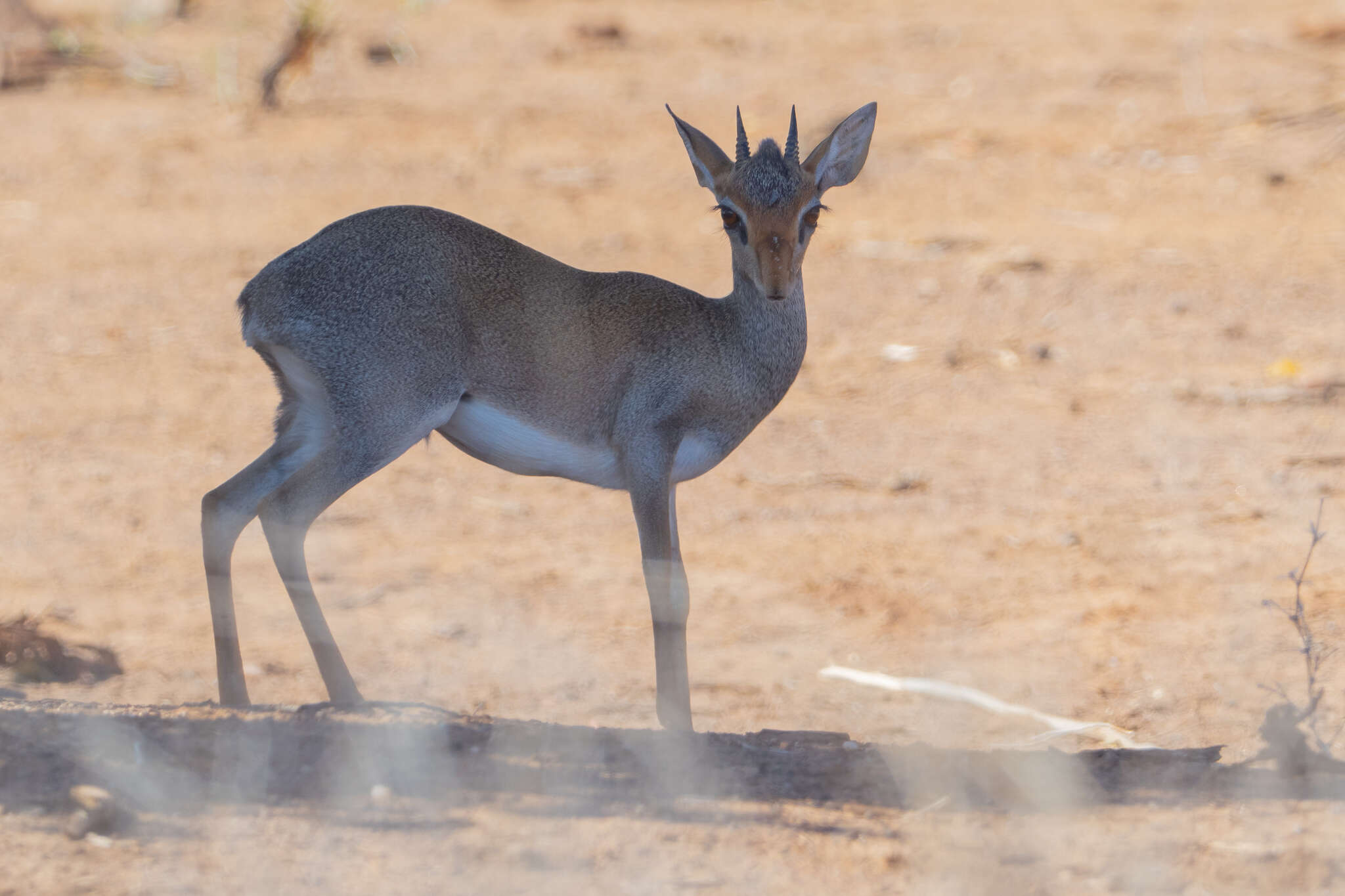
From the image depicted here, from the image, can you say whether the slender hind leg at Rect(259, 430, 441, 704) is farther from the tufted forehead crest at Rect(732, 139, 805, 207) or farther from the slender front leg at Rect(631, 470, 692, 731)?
the tufted forehead crest at Rect(732, 139, 805, 207)

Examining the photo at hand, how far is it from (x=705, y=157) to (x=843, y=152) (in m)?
0.53

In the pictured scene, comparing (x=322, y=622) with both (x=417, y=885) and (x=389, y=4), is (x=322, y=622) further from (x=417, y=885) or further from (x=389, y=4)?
(x=389, y=4)

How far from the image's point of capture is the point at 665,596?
5188mm

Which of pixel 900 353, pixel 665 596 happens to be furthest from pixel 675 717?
pixel 900 353

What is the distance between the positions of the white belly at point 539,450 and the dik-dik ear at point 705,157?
92 centimetres

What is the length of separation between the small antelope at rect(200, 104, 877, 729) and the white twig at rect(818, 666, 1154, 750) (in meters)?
1.03

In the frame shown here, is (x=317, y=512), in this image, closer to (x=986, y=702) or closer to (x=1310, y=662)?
(x=986, y=702)

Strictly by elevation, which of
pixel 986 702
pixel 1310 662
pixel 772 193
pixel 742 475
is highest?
pixel 772 193

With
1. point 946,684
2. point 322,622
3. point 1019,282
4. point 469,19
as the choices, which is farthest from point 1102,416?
point 469,19

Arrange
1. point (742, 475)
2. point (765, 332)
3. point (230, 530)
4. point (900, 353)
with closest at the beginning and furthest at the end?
point (230, 530)
point (765, 332)
point (742, 475)
point (900, 353)

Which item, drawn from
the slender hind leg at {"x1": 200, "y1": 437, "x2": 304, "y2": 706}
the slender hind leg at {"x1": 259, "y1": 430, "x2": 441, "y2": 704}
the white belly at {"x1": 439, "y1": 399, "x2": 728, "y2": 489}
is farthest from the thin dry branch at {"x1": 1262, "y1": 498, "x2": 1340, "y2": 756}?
the slender hind leg at {"x1": 200, "y1": 437, "x2": 304, "y2": 706}

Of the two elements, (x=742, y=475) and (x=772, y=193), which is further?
(x=742, y=475)

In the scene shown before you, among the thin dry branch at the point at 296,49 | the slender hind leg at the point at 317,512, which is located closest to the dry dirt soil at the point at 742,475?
the thin dry branch at the point at 296,49

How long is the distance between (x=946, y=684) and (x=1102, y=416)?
3.20 m
